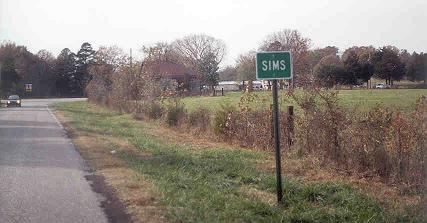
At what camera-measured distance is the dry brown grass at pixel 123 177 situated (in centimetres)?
724

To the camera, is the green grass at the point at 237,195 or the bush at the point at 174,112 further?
the bush at the point at 174,112

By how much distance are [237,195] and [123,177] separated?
296 cm

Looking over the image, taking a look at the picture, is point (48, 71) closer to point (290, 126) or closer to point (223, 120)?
point (223, 120)

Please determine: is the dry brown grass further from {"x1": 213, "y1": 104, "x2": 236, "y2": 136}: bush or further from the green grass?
{"x1": 213, "y1": 104, "x2": 236, "y2": 136}: bush

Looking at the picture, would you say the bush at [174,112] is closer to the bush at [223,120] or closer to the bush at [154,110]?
the bush at [154,110]

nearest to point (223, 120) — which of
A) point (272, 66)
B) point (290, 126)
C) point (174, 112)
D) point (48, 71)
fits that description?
point (290, 126)

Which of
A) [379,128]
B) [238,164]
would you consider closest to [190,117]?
[238,164]

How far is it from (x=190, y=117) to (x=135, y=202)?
1272cm

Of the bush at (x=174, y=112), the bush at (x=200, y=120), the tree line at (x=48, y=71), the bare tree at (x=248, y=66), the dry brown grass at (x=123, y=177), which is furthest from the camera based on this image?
the tree line at (x=48, y=71)

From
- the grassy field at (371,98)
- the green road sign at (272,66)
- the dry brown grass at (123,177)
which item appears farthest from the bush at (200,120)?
the green road sign at (272,66)

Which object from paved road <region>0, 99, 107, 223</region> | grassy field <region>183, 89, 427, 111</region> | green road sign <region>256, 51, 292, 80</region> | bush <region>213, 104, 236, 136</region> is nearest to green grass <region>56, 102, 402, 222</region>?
paved road <region>0, 99, 107, 223</region>

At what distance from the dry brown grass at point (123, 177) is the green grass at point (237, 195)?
0.21 m

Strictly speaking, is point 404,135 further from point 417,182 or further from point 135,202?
point 135,202

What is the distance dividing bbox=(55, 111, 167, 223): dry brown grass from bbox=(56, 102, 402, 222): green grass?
214 millimetres
